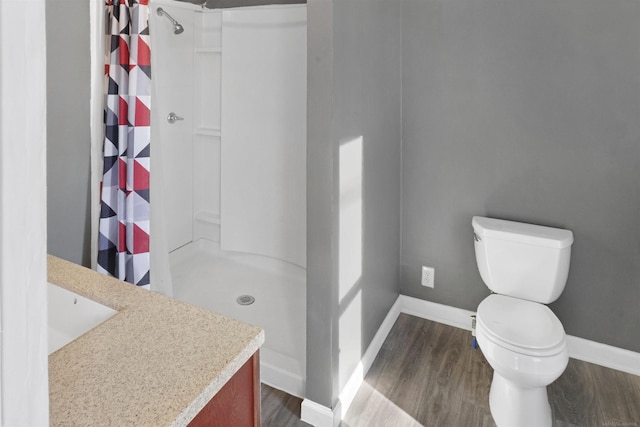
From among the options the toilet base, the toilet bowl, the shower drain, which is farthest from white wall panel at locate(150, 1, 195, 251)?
the toilet base

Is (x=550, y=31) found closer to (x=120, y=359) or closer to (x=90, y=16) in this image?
(x=90, y=16)

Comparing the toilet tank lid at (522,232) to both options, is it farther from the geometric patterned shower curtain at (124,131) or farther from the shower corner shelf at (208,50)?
the shower corner shelf at (208,50)

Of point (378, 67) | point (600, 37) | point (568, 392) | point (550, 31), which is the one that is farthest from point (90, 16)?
point (568, 392)

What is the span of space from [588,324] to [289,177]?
6.19 ft

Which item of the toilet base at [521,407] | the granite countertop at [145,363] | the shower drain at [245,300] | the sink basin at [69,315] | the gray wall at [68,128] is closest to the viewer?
the granite countertop at [145,363]

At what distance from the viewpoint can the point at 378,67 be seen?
2.14 meters

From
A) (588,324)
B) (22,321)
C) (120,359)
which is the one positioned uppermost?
(22,321)

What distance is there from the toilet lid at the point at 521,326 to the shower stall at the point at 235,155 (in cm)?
102

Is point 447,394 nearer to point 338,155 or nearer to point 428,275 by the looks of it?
point 428,275

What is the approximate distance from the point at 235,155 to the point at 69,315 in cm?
213

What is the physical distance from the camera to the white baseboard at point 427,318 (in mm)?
1841

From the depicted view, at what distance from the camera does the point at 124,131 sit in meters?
1.89

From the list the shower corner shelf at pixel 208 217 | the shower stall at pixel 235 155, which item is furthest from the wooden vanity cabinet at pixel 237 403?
the shower corner shelf at pixel 208 217

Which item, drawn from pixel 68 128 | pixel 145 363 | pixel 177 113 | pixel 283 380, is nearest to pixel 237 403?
pixel 145 363
